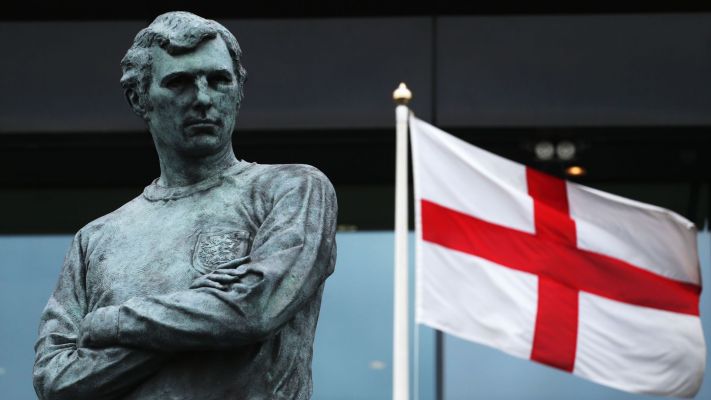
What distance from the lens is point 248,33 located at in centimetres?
1288

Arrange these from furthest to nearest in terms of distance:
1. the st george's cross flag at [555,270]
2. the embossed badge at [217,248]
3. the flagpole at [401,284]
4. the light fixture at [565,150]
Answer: the light fixture at [565,150], the st george's cross flag at [555,270], the flagpole at [401,284], the embossed badge at [217,248]

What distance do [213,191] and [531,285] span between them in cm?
A: 689

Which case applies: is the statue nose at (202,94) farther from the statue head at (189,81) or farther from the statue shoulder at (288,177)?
the statue shoulder at (288,177)

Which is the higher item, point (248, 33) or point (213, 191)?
point (248, 33)

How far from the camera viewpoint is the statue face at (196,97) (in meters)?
4.20

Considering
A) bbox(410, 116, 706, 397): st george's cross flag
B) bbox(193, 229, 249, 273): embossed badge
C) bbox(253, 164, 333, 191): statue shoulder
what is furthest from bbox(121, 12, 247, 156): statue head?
bbox(410, 116, 706, 397): st george's cross flag

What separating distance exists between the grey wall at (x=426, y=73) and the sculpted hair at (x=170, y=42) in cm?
846

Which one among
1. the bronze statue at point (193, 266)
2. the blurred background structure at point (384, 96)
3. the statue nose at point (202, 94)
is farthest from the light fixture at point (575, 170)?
the statue nose at point (202, 94)

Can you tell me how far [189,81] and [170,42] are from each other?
0.10 meters

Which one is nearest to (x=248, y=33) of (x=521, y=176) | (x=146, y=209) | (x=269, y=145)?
(x=269, y=145)

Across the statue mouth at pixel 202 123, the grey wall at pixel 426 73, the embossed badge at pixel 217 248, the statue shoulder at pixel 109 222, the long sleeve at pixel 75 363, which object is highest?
the grey wall at pixel 426 73

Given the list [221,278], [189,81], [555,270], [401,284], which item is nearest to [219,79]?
[189,81]

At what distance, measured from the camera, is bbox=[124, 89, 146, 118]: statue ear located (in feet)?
14.2

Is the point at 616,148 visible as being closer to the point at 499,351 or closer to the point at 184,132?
the point at 499,351
